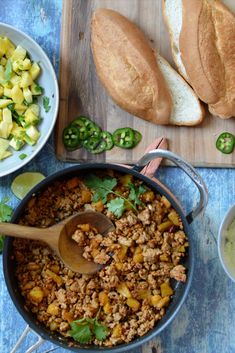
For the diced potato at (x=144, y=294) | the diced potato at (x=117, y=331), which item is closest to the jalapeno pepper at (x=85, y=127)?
the diced potato at (x=144, y=294)

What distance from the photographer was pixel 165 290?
8.37 feet

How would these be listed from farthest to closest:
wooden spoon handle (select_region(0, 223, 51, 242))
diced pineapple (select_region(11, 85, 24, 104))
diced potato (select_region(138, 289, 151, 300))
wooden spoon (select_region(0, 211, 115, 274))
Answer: diced pineapple (select_region(11, 85, 24, 104)), diced potato (select_region(138, 289, 151, 300)), wooden spoon (select_region(0, 211, 115, 274)), wooden spoon handle (select_region(0, 223, 51, 242))

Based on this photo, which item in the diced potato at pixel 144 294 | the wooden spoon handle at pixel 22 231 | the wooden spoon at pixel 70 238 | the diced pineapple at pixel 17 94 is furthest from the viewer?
the diced pineapple at pixel 17 94

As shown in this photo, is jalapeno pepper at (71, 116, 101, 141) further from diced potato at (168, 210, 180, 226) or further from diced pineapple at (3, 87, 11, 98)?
diced potato at (168, 210, 180, 226)

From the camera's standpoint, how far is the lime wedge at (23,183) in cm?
271

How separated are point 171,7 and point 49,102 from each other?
67cm

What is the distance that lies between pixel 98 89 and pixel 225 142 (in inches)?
23.8

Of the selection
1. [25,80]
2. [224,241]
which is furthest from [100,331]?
[25,80]

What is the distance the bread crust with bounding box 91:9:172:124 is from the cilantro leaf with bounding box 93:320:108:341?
89 centimetres

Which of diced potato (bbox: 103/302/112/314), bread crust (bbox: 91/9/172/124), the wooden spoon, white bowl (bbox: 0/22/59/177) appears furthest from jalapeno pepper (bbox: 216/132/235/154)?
diced potato (bbox: 103/302/112/314)

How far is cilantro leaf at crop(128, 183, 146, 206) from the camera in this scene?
8.36 ft

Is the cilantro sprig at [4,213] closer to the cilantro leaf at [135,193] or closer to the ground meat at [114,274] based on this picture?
the ground meat at [114,274]

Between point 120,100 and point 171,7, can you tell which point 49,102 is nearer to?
point 120,100

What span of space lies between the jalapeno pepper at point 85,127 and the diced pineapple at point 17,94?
0.81 feet
